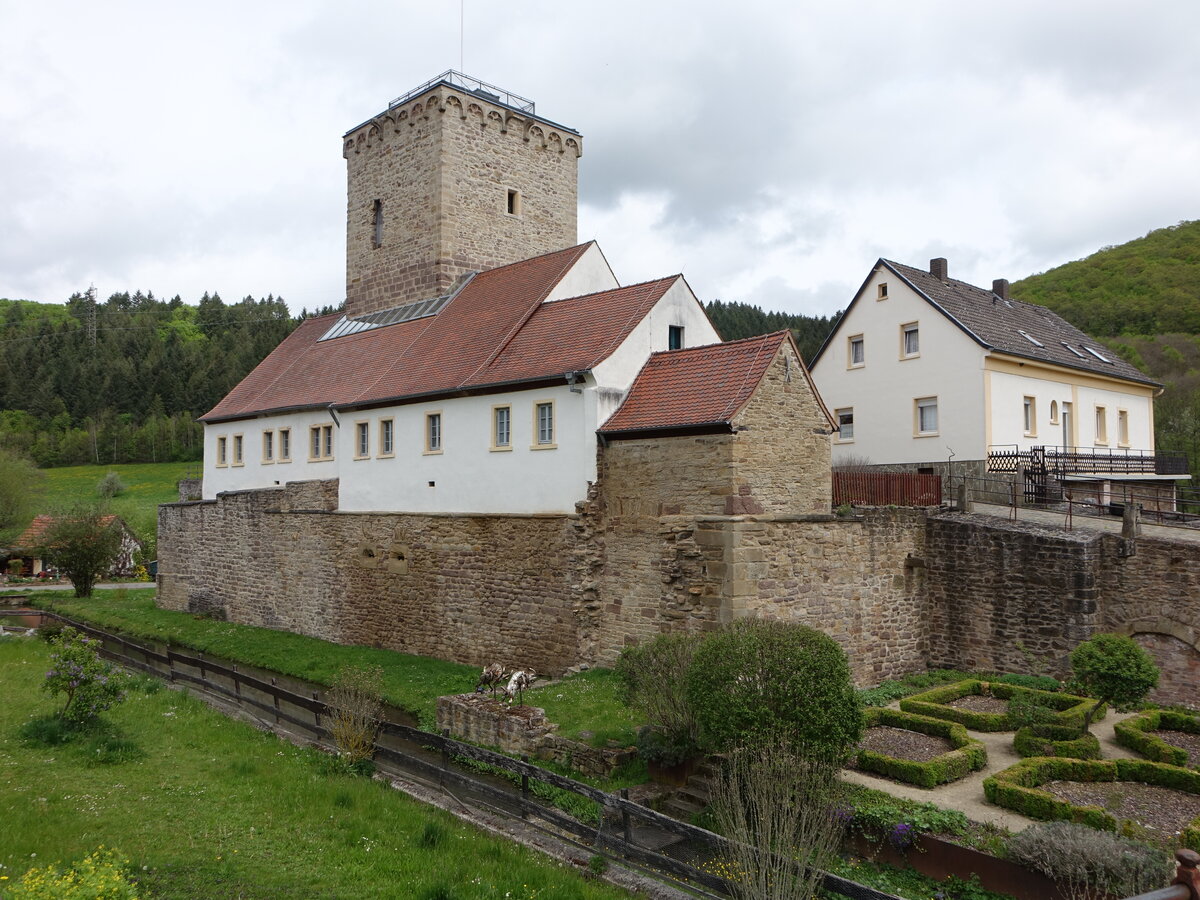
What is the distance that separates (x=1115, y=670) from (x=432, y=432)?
15168 mm

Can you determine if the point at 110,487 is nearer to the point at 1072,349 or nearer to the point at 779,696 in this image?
the point at 1072,349

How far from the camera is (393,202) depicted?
28.0m

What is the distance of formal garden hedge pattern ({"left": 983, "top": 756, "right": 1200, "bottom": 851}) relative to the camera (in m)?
9.66

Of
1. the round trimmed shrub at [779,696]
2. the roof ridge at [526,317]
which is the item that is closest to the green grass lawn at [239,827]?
the round trimmed shrub at [779,696]

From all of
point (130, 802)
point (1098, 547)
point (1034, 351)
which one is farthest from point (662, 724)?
point (1034, 351)

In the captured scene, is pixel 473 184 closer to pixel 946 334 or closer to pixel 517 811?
pixel 946 334

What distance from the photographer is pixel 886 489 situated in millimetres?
20312

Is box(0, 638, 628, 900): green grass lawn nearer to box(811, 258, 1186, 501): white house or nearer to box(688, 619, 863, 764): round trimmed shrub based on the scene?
box(688, 619, 863, 764): round trimmed shrub

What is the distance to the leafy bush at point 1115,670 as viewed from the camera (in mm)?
12586

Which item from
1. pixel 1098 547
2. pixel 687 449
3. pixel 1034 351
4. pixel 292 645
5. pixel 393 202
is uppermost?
pixel 393 202

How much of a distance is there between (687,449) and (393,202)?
1704 centimetres

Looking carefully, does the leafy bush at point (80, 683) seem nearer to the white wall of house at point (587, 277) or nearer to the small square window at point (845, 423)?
the white wall of house at point (587, 277)

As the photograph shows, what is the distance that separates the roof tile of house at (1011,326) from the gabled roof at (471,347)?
1145 centimetres

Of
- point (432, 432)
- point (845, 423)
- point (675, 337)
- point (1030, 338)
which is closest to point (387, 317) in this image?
point (432, 432)
